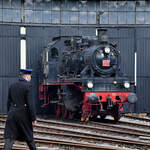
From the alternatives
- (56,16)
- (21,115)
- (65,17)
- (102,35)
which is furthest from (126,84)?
(21,115)

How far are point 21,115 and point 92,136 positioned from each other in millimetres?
4616

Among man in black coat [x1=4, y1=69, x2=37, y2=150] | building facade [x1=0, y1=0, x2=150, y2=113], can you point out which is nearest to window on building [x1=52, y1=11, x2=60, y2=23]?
building facade [x1=0, y1=0, x2=150, y2=113]

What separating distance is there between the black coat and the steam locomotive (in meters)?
6.49

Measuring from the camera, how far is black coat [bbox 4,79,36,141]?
8.94 m

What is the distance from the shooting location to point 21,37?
19875 millimetres

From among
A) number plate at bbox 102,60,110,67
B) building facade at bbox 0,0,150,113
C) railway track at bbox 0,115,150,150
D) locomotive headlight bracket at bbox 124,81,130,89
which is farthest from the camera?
building facade at bbox 0,0,150,113

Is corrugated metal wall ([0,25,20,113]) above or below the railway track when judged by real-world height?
above

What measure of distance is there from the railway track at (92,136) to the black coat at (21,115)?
7.34ft

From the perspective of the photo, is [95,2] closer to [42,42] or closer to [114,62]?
[42,42]

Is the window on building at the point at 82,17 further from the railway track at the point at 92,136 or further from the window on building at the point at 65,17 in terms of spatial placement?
the railway track at the point at 92,136

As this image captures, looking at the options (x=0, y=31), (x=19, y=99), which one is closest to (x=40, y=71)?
(x=0, y=31)

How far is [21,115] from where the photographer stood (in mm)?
8984

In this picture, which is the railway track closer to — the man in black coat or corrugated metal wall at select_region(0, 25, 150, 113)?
the man in black coat

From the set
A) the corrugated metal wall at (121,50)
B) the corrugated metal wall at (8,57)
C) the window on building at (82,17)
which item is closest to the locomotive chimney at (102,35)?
the corrugated metal wall at (121,50)
